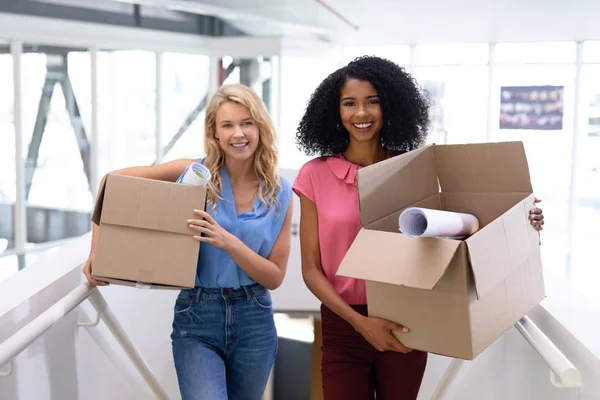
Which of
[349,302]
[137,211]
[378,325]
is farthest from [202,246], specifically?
[378,325]

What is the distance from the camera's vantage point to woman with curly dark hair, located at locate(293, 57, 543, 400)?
174 centimetres

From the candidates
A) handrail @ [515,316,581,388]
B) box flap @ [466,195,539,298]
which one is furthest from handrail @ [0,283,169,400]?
handrail @ [515,316,581,388]

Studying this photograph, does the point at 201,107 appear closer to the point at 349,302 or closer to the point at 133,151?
the point at 133,151

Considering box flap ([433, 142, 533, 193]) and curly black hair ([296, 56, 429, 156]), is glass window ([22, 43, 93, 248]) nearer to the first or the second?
curly black hair ([296, 56, 429, 156])

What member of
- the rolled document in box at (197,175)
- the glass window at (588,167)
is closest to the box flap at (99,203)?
the rolled document in box at (197,175)

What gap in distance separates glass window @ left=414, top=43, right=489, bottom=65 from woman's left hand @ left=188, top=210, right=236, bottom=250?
803cm

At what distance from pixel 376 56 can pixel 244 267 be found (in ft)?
2.28

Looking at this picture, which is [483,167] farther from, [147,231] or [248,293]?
[147,231]

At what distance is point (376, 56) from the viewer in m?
1.86

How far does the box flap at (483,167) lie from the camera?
1527mm

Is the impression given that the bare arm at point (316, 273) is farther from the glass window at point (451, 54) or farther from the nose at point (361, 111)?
the glass window at point (451, 54)

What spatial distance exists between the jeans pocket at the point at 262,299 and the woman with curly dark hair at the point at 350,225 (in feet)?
0.58

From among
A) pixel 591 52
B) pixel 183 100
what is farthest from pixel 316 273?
pixel 591 52

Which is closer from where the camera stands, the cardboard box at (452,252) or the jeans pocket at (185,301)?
the cardboard box at (452,252)
